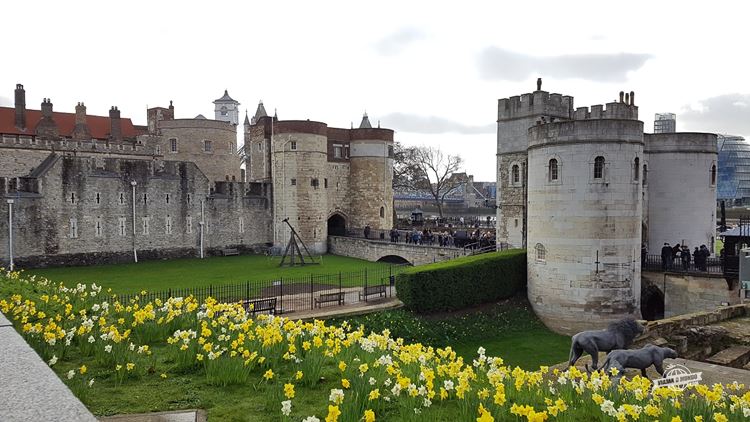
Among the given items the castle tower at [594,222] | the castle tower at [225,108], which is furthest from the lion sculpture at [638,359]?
the castle tower at [225,108]

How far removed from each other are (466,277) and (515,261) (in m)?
3.37

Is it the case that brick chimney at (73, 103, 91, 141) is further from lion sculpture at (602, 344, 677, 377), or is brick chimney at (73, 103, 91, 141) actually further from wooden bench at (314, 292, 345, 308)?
lion sculpture at (602, 344, 677, 377)

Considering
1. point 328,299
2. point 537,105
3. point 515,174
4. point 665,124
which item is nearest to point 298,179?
point 515,174

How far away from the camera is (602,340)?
1046cm

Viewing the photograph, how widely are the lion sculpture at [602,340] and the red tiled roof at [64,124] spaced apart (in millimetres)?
43384

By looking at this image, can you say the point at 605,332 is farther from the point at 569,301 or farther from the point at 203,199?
the point at 203,199

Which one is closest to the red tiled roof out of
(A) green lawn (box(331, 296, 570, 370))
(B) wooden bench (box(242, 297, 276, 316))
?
(B) wooden bench (box(242, 297, 276, 316))

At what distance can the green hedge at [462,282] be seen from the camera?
70.3 feet

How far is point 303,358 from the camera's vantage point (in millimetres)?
7227

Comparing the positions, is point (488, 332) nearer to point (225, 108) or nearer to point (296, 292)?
point (296, 292)

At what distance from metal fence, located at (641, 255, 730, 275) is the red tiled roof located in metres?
42.4

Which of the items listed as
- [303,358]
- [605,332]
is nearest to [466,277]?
[605,332]

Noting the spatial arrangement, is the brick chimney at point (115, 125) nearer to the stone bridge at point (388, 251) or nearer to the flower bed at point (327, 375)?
the stone bridge at point (388, 251)

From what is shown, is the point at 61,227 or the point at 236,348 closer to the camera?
the point at 236,348
